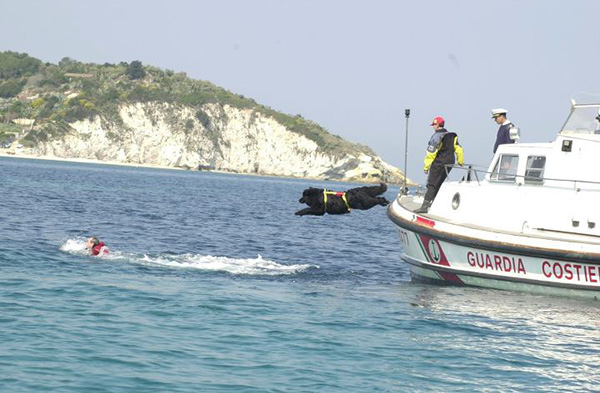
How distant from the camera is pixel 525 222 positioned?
1864cm

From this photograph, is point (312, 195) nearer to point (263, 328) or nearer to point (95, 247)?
point (263, 328)

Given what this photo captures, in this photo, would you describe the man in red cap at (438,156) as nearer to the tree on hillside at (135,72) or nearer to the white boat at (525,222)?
the white boat at (525,222)

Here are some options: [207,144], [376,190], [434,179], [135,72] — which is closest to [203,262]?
[376,190]

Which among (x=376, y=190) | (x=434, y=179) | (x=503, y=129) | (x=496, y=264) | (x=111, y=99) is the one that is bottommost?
(x=496, y=264)

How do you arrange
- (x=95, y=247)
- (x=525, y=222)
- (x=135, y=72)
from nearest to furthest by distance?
(x=525, y=222) → (x=95, y=247) → (x=135, y=72)

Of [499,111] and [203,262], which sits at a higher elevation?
[499,111]

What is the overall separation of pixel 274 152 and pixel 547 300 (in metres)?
157

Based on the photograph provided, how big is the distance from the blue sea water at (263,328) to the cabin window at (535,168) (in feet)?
8.30

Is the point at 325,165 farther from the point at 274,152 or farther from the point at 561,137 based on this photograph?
the point at 561,137

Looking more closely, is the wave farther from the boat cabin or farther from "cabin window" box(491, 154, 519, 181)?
"cabin window" box(491, 154, 519, 181)

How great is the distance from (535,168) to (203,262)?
8.60 meters

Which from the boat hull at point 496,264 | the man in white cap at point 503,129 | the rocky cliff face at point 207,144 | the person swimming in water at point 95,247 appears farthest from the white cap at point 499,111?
the rocky cliff face at point 207,144

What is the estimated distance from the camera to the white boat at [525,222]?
17906mm

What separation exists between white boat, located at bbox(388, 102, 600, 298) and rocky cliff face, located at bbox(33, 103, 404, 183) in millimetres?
144506
